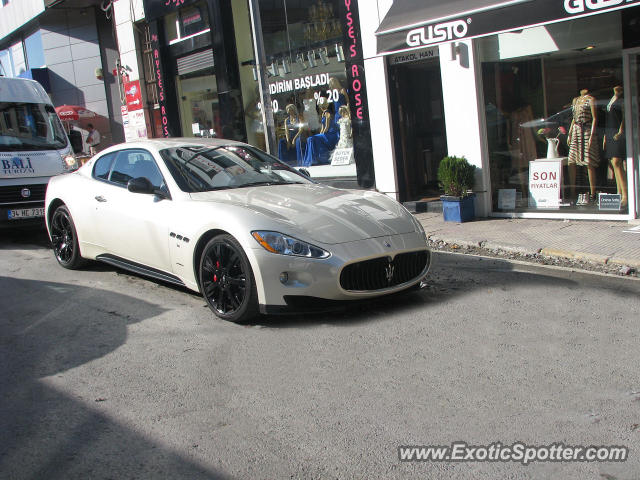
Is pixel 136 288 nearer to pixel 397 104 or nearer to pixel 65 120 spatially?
pixel 397 104

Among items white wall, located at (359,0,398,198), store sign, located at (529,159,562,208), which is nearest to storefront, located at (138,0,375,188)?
white wall, located at (359,0,398,198)

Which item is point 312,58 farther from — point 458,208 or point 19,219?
point 19,219

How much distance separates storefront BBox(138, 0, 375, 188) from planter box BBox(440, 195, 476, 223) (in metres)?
2.37

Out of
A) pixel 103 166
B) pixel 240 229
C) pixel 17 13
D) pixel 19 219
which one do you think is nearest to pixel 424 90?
pixel 103 166

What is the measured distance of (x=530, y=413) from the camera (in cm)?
352

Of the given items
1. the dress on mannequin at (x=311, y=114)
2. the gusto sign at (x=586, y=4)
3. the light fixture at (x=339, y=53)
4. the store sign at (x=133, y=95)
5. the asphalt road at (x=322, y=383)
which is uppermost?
the store sign at (x=133, y=95)

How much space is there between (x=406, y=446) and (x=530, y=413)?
0.75 metres

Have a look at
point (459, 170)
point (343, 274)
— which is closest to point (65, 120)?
point (459, 170)

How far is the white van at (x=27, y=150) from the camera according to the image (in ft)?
33.5

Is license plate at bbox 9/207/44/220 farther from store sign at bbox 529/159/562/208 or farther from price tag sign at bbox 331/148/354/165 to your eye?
store sign at bbox 529/159/562/208

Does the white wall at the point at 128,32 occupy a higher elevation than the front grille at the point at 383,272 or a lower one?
higher

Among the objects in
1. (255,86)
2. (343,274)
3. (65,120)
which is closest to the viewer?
(343,274)

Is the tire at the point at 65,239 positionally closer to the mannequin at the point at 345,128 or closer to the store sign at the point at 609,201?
the mannequin at the point at 345,128

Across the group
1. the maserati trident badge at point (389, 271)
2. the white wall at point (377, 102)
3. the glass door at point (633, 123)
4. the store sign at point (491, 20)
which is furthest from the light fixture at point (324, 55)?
the maserati trident badge at point (389, 271)
